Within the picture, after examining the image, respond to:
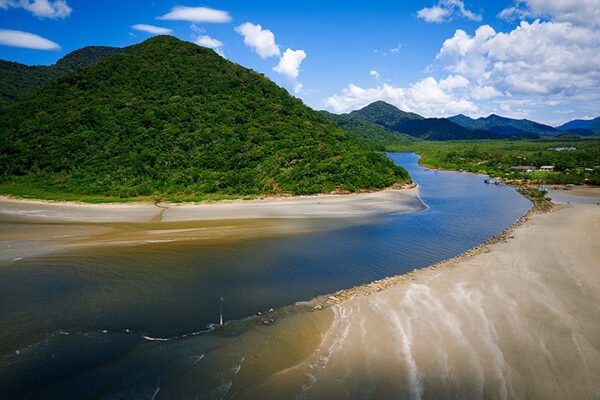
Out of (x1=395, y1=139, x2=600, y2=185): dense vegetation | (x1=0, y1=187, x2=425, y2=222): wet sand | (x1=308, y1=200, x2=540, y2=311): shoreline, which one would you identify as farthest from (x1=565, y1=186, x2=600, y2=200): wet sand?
(x1=308, y1=200, x2=540, y2=311): shoreline

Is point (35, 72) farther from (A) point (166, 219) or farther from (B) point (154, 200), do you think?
(A) point (166, 219)

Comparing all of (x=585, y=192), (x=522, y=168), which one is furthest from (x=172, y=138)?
(x=522, y=168)

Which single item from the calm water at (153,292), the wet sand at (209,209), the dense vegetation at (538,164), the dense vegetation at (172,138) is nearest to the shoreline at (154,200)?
the wet sand at (209,209)

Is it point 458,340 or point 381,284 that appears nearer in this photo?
point 458,340

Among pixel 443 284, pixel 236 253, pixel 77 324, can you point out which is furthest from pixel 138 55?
pixel 443 284

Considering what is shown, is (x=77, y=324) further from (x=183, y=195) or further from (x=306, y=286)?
(x=183, y=195)

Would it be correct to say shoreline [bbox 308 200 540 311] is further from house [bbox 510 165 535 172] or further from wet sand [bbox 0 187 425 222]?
house [bbox 510 165 535 172]
